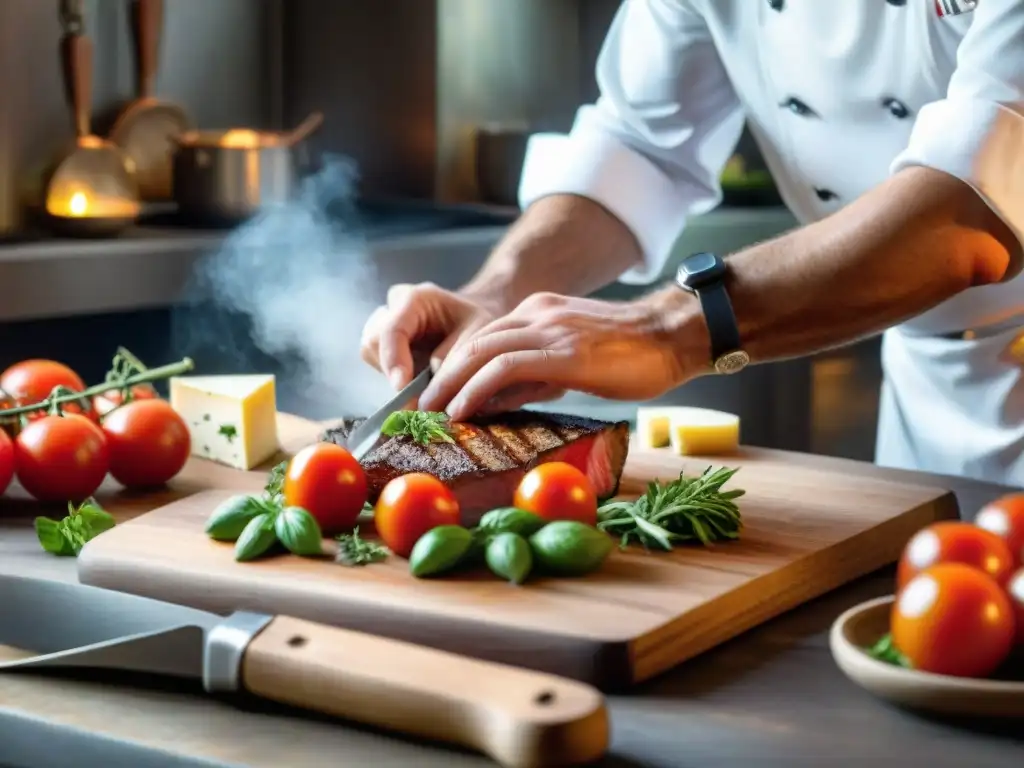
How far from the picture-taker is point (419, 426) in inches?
60.4

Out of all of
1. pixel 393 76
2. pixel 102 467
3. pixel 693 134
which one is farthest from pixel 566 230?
pixel 393 76

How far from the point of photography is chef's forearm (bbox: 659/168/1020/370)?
1552 mm

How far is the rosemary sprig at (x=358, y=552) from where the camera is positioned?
1.29m

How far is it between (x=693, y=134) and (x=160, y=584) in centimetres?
114

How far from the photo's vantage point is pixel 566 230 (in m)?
2.07

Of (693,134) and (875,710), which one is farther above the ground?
(693,134)

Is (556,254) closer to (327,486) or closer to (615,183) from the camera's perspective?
(615,183)

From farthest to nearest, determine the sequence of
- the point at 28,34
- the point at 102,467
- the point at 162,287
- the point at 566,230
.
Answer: the point at 28,34, the point at 162,287, the point at 566,230, the point at 102,467

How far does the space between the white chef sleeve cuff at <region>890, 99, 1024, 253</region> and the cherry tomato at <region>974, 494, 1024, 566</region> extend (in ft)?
1.51

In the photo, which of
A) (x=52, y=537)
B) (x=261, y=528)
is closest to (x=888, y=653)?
(x=261, y=528)

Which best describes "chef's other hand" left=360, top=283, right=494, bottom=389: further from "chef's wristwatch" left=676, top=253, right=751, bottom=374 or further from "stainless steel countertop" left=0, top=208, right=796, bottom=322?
"stainless steel countertop" left=0, top=208, right=796, bottom=322

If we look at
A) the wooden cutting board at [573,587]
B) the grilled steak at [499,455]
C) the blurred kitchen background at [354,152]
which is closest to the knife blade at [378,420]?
the grilled steak at [499,455]

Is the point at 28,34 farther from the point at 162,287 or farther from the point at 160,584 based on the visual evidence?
the point at 160,584

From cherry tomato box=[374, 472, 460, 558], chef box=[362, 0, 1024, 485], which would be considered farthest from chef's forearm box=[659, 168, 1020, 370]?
cherry tomato box=[374, 472, 460, 558]
